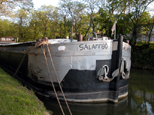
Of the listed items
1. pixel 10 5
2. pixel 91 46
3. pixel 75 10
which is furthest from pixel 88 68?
pixel 75 10

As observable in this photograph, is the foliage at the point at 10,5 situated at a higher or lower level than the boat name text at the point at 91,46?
higher

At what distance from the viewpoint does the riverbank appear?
65.7 feet

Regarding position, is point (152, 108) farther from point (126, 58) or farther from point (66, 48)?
point (66, 48)

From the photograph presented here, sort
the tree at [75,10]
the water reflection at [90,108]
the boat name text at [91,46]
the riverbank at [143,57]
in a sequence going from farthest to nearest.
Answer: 1. the tree at [75,10]
2. the riverbank at [143,57]
3. the boat name text at [91,46]
4. the water reflection at [90,108]

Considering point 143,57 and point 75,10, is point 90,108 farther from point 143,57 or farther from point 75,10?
point 75,10

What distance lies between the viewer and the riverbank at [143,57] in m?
20.0

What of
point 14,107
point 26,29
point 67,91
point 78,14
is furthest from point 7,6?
point 26,29

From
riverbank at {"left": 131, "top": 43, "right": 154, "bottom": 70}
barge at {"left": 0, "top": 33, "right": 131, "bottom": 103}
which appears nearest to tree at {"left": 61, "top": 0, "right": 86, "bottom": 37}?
riverbank at {"left": 131, "top": 43, "right": 154, "bottom": 70}

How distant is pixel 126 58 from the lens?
6980 millimetres

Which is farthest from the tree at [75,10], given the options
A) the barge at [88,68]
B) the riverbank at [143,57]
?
the barge at [88,68]

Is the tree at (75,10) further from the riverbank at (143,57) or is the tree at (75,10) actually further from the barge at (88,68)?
the barge at (88,68)

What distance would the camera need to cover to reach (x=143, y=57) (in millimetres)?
21281

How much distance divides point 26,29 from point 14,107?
32.2 meters

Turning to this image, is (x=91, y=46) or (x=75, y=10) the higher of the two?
(x=75, y=10)
